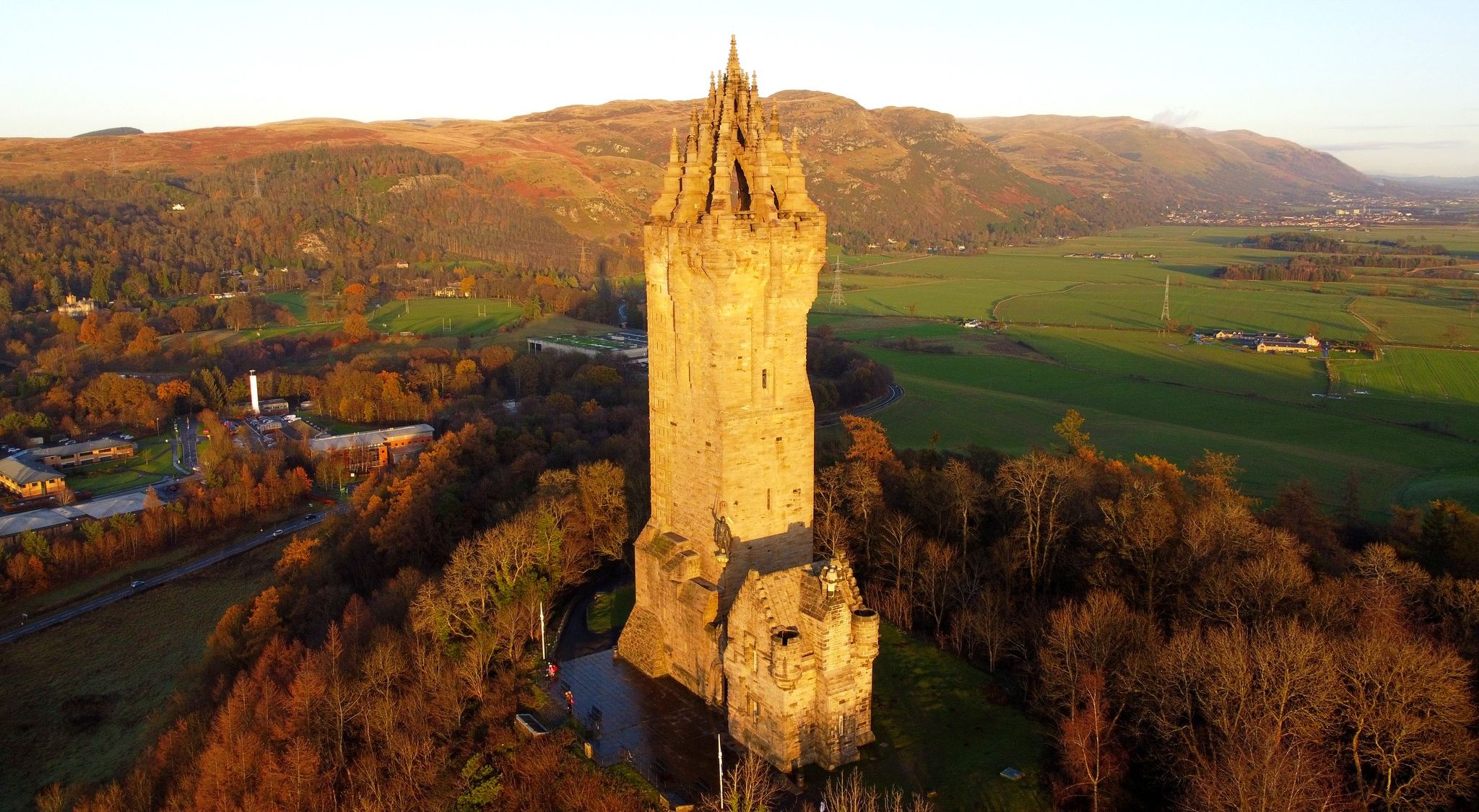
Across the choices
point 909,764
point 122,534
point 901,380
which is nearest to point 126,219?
point 122,534

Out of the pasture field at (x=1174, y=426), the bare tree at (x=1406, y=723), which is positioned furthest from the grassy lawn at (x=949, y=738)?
the pasture field at (x=1174, y=426)

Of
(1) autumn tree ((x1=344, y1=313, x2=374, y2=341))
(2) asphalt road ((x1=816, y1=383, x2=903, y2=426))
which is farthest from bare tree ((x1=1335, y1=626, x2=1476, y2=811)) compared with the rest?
(1) autumn tree ((x1=344, y1=313, x2=374, y2=341))

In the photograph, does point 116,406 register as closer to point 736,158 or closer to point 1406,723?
point 736,158

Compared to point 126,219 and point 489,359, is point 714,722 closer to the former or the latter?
point 489,359

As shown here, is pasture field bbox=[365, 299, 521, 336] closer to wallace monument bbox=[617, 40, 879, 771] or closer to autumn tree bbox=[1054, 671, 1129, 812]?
wallace monument bbox=[617, 40, 879, 771]

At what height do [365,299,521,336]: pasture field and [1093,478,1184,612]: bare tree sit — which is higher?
[365,299,521,336]: pasture field

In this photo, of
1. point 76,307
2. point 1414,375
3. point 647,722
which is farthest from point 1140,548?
point 76,307
